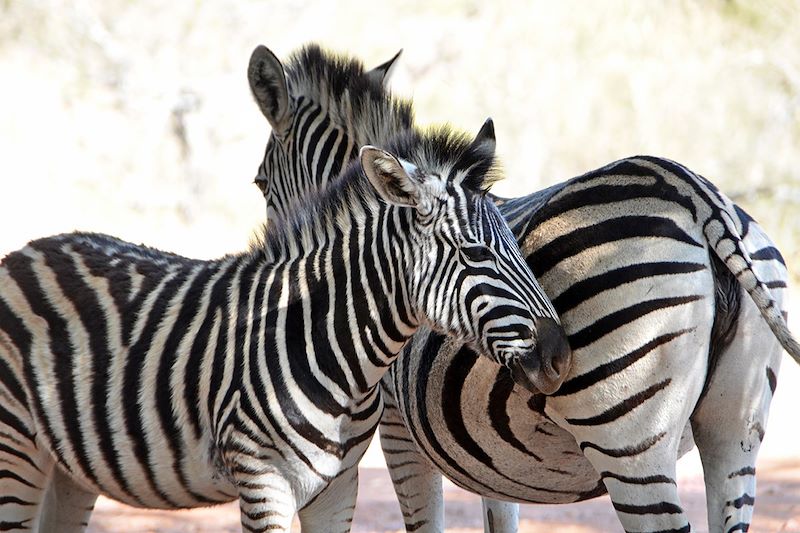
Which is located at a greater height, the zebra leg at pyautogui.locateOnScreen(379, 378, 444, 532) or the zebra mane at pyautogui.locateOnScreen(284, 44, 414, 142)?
the zebra mane at pyautogui.locateOnScreen(284, 44, 414, 142)

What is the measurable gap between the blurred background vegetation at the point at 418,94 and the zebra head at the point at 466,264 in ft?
45.5

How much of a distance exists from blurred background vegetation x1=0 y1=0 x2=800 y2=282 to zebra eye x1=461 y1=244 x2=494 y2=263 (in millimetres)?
14108

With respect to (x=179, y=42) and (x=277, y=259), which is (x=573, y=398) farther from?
(x=179, y=42)

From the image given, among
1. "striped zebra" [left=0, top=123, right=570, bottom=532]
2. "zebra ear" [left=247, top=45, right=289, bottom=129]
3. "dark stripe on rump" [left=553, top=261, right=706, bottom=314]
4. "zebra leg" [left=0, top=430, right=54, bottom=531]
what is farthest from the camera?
"zebra ear" [left=247, top=45, right=289, bottom=129]

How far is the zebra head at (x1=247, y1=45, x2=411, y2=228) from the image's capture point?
18.4 feet

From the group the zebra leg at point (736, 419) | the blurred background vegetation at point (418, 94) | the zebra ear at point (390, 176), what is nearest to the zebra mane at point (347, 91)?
the zebra ear at point (390, 176)

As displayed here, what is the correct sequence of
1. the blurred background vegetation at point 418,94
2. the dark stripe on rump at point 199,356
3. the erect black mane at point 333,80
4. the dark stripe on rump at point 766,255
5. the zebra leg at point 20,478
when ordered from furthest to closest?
the blurred background vegetation at point 418,94
the erect black mane at point 333,80
the zebra leg at point 20,478
the dark stripe on rump at point 199,356
the dark stripe on rump at point 766,255

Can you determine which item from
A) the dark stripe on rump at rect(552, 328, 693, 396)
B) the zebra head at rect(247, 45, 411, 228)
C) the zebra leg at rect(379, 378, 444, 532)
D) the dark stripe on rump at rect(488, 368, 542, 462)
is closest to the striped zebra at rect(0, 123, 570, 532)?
the dark stripe on rump at rect(552, 328, 693, 396)

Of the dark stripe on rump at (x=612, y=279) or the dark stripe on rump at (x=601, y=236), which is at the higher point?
the dark stripe on rump at (x=601, y=236)

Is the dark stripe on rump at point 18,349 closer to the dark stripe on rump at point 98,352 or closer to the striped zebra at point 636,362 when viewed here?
the dark stripe on rump at point 98,352

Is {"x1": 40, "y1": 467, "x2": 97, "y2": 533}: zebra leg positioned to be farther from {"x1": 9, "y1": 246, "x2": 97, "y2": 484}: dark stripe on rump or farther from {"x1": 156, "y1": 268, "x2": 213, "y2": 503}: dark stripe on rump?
{"x1": 156, "y1": 268, "x2": 213, "y2": 503}: dark stripe on rump

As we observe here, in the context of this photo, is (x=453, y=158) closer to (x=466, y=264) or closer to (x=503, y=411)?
(x=466, y=264)

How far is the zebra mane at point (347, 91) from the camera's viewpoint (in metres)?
5.07

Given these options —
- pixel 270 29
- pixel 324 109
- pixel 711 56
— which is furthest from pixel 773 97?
pixel 324 109
